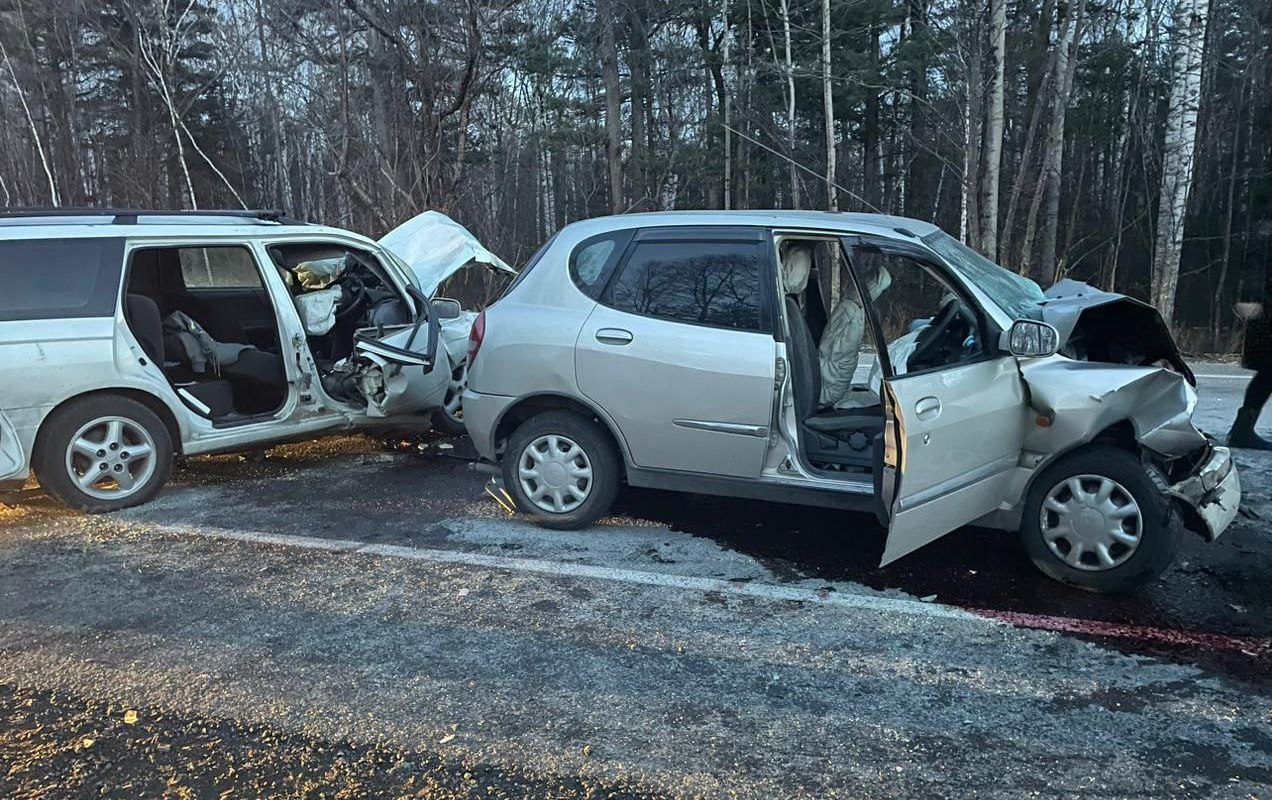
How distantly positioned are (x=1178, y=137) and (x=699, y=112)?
12.4 metres

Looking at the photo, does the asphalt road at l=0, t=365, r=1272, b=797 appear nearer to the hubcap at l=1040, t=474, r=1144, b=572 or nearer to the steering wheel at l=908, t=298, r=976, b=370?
the hubcap at l=1040, t=474, r=1144, b=572

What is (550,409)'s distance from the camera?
4.98 meters

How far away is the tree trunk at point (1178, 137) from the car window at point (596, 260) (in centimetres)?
995

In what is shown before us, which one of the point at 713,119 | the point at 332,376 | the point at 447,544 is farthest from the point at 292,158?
the point at 447,544

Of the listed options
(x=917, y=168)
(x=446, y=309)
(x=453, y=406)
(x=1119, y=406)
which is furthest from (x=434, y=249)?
(x=917, y=168)

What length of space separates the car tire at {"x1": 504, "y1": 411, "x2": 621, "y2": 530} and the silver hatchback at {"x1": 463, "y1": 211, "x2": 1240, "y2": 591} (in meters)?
0.01

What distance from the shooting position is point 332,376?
6457 mm

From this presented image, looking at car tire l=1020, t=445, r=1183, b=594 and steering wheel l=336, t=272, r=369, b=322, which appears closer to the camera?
car tire l=1020, t=445, r=1183, b=594

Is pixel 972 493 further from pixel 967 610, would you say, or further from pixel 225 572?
pixel 225 572

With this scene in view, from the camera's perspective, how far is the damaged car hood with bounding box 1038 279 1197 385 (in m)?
4.38

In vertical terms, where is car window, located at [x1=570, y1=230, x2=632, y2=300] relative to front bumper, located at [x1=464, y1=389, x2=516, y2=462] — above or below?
above

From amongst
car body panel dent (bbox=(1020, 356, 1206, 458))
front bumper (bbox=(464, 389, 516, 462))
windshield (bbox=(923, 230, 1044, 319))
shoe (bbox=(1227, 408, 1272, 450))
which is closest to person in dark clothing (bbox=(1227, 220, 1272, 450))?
shoe (bbox=(1227, 408, 1272, 450))

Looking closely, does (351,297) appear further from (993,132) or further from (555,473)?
(993,132)

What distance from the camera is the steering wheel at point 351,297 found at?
7.19m
